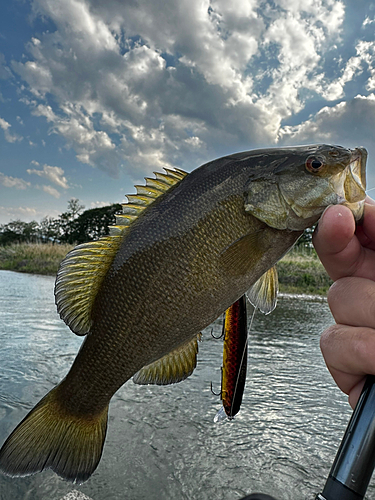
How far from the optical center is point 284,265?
46.8 ft

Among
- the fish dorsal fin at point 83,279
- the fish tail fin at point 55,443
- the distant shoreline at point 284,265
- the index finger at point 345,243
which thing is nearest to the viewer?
the index finger at point 345,243

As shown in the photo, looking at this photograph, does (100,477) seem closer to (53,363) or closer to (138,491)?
(138,491)

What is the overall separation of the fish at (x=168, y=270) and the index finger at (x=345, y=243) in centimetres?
9

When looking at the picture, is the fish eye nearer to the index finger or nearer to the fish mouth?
the fish mouth

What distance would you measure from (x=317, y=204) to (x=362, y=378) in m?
0.61

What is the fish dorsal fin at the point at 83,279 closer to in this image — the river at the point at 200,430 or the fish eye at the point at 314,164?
the fish eye at the point at 314,164

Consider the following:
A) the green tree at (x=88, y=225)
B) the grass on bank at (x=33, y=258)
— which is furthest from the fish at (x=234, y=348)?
the green tree at (x=88, y=225)

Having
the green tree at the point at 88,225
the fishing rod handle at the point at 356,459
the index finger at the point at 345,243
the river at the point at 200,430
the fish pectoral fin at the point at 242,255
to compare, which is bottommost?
the river at the point at 200,430

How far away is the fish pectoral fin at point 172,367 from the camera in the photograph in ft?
4.54

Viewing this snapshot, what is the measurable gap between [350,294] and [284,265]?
44.2 ft

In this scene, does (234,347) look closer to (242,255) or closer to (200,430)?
(242,255)

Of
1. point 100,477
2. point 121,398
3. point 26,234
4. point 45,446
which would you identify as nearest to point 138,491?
point 100,477

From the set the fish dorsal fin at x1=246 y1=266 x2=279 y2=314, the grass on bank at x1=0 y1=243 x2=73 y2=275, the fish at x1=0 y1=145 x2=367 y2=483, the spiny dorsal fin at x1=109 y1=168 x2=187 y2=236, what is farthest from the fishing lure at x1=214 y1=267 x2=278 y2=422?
the grass on bank at x1=0 y1=243 x2=73 y2=275

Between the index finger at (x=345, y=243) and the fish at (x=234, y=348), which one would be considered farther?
the fish at (x=234, y=348)
